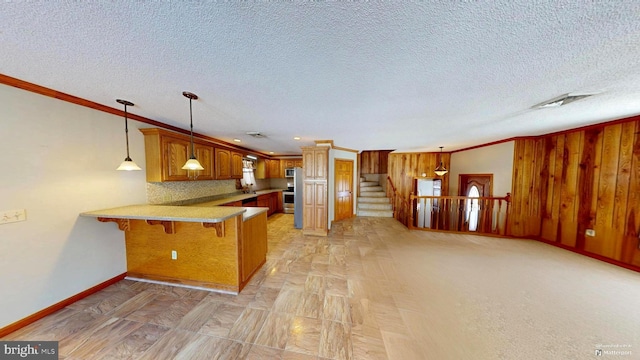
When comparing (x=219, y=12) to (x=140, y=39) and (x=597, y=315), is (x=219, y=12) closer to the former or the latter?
(x=140, y=39)

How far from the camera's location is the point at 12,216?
174cm

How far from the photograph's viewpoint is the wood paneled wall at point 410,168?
6980 mm

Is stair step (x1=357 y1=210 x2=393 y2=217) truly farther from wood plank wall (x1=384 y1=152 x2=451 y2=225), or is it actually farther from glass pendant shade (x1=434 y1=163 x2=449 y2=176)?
glass pendant shade (x1=434 y1=163 x2=449 y2=176)

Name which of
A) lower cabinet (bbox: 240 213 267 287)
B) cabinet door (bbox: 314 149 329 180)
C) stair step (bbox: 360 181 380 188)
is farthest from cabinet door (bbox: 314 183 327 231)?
stair step (bbox: 360 181 380 188)

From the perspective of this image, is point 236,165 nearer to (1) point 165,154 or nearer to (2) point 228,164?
(2) point 228,164

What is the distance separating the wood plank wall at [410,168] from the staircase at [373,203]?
0.80 metres

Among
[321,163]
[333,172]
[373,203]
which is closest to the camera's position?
[321,163]

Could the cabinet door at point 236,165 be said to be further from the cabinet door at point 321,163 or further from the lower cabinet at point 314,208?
the cabinet door at point 321,163

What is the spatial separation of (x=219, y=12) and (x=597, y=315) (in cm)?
424

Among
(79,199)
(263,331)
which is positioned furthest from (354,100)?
(79,199)

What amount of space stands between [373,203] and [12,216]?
6870mm

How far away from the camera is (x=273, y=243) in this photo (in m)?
3.99

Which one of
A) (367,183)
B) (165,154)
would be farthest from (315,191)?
(367,183)

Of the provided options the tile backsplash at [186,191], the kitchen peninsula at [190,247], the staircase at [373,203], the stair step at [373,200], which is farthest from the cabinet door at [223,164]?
the stair step at [373,200]
